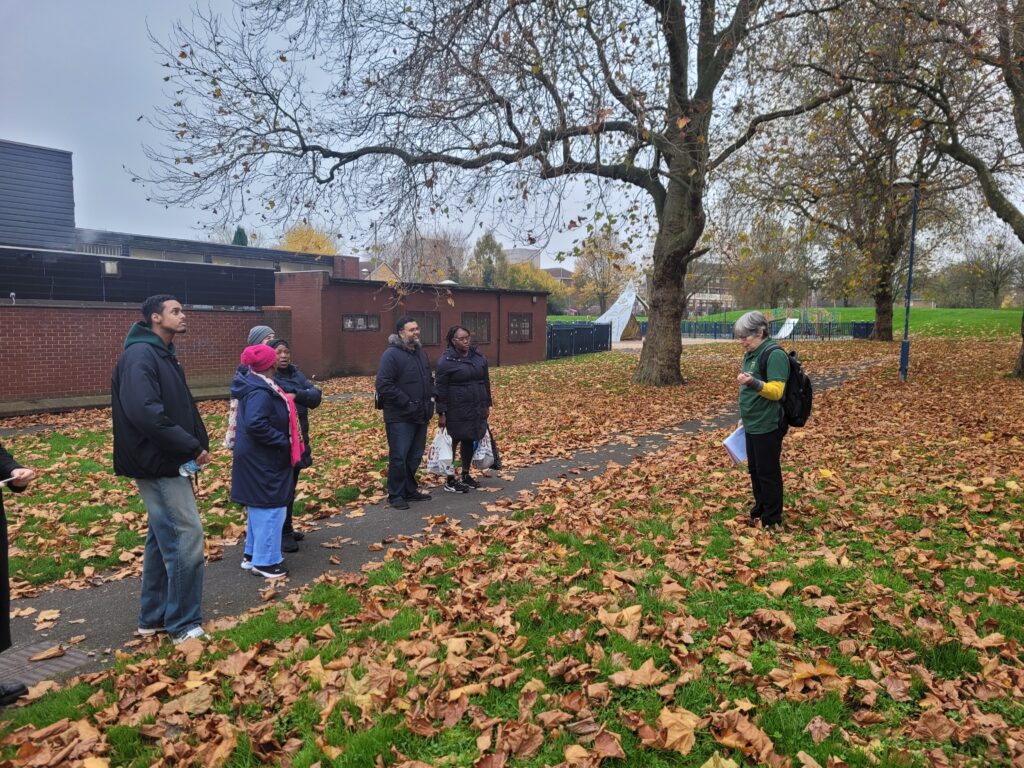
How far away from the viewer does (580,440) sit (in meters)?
10.8

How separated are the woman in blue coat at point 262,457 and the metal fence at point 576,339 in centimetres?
2971

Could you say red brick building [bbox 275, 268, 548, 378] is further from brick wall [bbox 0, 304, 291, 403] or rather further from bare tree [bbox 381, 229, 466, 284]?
bare tree [bbox 381, 229, 466, 284]

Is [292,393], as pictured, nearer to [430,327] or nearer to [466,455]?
[466,455]

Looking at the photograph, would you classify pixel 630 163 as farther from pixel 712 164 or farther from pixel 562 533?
pixel 562 533

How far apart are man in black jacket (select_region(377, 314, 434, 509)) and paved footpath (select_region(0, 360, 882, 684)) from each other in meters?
0.38

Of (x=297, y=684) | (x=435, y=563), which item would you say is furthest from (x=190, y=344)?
(x=297, y=684)

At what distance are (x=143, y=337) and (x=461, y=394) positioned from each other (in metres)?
3.80

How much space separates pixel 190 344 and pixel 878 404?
18.4 meters

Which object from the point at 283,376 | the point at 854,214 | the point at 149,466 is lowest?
the point at 149,466

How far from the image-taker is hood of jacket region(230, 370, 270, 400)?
5281 millimetres

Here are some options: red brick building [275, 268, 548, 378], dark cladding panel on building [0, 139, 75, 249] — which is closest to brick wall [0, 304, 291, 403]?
red brick building [275, 268, 548, 378]

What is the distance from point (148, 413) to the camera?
4.05 m

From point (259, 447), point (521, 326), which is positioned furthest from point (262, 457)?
point (521, 326)

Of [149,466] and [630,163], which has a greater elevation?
[630,163]
